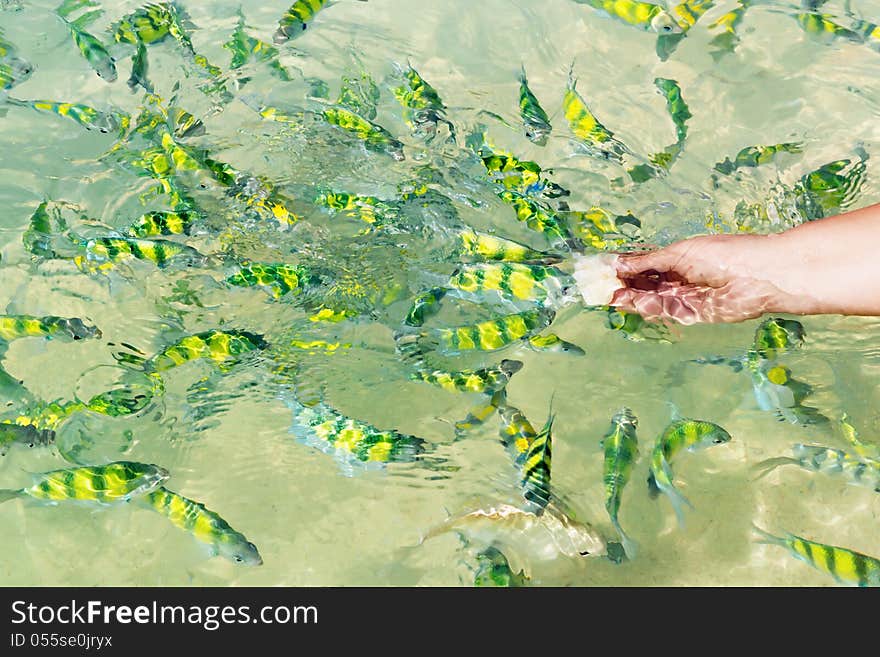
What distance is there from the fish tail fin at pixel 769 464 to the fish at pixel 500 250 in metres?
1.31

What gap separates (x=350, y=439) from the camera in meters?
3.38

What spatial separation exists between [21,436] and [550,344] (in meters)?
2.40

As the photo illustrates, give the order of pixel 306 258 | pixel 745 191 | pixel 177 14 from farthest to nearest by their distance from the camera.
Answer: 1. pixel 177 14
2. pixel 745 191
3. pixel 306 258

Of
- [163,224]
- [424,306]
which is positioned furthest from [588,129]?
[163,224]

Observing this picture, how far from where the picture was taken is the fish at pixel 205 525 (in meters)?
3.12

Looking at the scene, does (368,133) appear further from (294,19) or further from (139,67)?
(139,67)

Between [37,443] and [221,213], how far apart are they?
146 cm

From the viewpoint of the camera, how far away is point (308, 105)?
5078 mm

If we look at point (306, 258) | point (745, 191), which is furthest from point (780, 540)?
point (306, 258)

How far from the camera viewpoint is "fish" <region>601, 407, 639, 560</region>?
10.6 ft

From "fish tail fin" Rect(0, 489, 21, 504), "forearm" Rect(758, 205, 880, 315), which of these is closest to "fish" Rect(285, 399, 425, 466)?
"fish tail fin" Rect(0, 489, 21, 504)

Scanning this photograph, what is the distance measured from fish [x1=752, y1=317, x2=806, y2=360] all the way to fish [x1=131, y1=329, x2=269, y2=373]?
2.31 m

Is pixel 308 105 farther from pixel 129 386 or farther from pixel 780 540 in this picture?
pixel 780 540

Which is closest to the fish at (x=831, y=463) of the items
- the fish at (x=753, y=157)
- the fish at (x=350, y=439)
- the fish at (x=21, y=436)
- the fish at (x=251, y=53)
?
the fish at (x=350, y=439)
